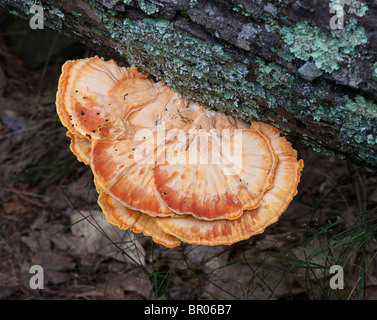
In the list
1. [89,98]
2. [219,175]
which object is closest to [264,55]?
[219,175]

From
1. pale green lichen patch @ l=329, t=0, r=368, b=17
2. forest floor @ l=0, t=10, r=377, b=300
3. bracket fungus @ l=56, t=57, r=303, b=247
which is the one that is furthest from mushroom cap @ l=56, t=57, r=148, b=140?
pale green lichen patch @ l=329, t=0, r=368, b=17

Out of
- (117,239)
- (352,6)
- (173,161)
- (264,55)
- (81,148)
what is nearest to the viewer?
(352,6)

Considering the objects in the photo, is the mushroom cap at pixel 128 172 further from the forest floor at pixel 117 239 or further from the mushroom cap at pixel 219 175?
the forest floor at pixel 117 239

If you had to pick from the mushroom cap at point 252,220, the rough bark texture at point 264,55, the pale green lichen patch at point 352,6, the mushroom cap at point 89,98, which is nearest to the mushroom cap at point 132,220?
the mushroom cap at point 252,220

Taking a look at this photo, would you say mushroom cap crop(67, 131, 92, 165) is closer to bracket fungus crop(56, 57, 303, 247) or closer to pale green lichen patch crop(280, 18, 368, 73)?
bracket fungus crop(56, 57, 303, 247)

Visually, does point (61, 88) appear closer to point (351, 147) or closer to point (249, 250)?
point (351, 147)

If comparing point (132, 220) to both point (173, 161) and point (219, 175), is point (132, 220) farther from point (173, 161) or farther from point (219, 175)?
point (219, 175)
